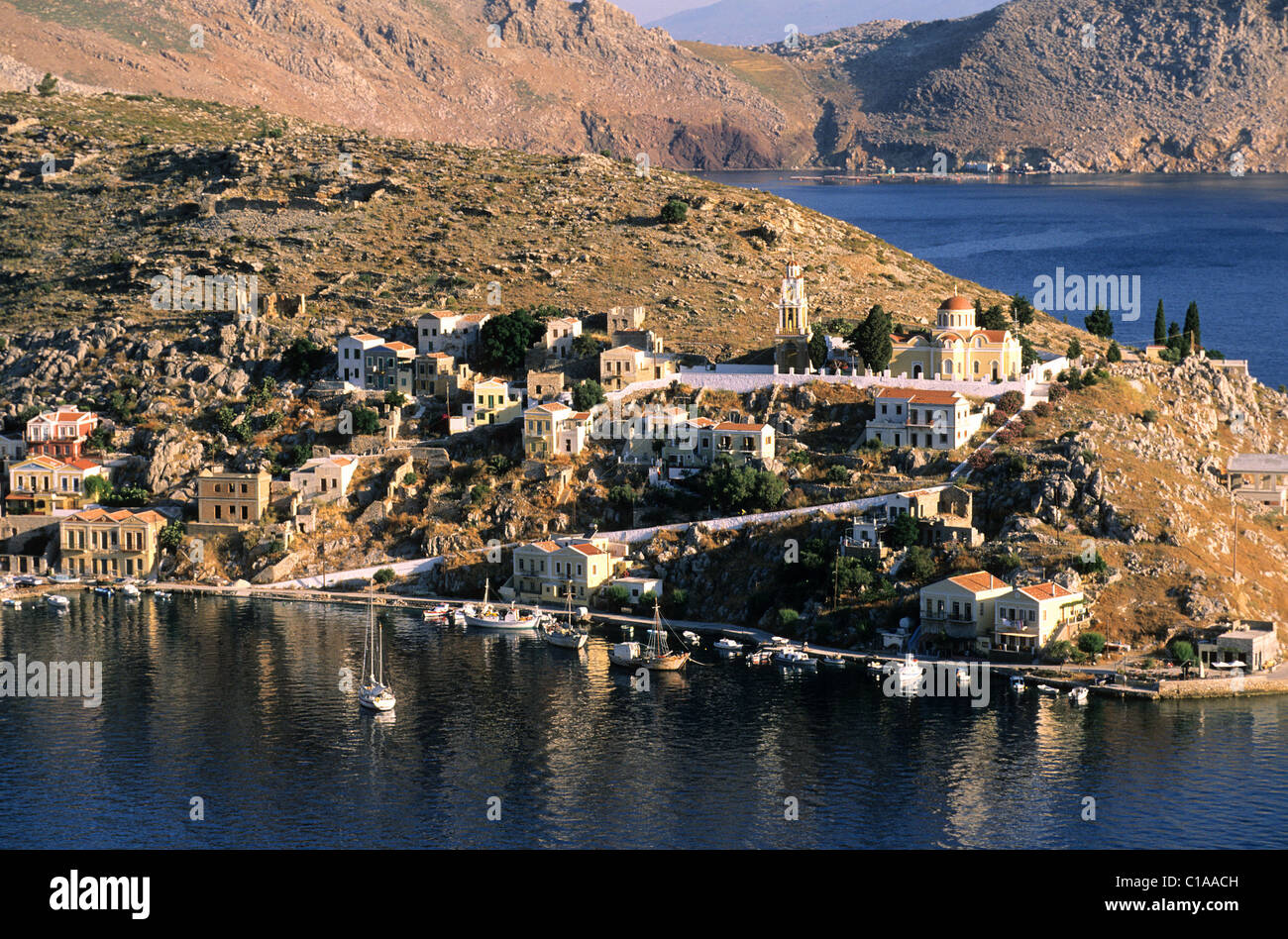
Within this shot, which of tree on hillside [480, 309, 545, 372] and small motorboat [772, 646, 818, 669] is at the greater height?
tree on hillside [480, 309, 545, 372]

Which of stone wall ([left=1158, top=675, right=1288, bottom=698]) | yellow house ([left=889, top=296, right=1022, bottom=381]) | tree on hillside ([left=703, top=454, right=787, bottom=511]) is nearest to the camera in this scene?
stone wall ([left=1158, top=675, right=1288, bottom=698])

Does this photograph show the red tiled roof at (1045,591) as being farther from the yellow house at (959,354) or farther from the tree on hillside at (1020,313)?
the tree on hillside at (1020,313)

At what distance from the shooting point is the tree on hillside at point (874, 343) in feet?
416

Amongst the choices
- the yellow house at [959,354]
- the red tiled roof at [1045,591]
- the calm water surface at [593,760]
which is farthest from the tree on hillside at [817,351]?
the red tiled roof at [1045,591]

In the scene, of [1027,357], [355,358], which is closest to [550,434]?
[355,358]

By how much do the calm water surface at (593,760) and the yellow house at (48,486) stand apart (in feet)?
84.2

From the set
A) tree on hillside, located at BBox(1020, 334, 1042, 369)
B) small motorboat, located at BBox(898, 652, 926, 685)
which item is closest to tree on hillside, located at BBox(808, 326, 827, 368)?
tree on hillside, located at BBox(1020, 334, 1042, 369)

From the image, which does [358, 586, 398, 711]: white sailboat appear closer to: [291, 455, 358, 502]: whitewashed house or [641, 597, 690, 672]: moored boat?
[641, 597, 690, 672]: moored boat

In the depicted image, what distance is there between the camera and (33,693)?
328 feet

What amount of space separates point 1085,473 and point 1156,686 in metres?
16.5

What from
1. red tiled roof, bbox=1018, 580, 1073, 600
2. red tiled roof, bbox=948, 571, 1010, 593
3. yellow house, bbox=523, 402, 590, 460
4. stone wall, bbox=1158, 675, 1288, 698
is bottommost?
stone wall, bbox=1158, 675, 1288, 698

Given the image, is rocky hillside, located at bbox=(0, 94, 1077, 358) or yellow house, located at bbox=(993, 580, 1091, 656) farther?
rocky hillside, located at bbox=(0, 94, 1077, 358)

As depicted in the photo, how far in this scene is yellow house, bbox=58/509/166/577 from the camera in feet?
412

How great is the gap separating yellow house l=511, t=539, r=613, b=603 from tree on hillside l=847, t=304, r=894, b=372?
2184cm
